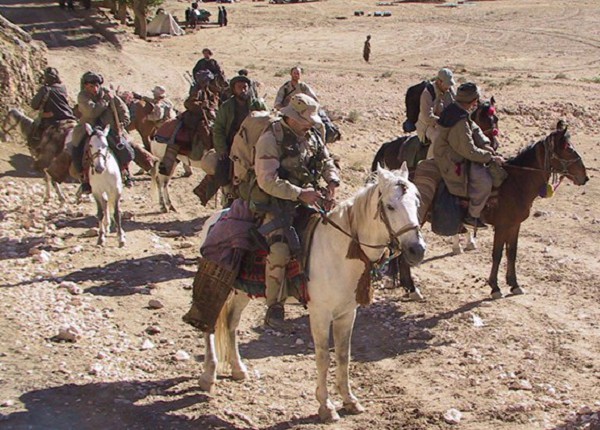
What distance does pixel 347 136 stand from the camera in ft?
70.2

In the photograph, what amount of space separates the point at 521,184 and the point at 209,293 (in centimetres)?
541

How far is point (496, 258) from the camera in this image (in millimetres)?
12000

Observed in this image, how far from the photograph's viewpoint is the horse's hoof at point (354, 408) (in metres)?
8.20

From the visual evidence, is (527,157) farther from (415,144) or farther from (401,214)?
(401,214)

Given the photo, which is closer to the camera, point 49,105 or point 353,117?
point 49,105

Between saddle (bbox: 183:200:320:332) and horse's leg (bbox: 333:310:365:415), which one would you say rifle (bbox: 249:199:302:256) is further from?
horse's leg (bbox: 333:310:365:415)

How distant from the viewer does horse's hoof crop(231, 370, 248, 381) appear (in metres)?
8.90

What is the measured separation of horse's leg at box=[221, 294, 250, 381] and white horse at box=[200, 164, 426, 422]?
2.86 ft

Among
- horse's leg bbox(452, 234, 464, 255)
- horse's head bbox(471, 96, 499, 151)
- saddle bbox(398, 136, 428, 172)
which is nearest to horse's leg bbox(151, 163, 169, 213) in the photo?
saddle bbox(398, 136, 428, 172)

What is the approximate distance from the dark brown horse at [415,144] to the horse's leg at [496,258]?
1.34 metres

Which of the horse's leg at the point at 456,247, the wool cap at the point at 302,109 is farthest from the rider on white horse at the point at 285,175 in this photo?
the horse's leg at the point at 456,247

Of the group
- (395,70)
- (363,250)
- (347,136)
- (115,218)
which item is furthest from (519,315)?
(395,70)

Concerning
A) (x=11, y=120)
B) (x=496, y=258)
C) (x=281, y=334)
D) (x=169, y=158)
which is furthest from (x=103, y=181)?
(x=496, y=258)

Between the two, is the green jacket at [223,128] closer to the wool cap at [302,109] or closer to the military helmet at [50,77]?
the wool cap at [302,109]
